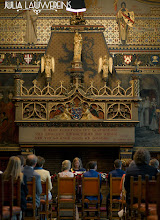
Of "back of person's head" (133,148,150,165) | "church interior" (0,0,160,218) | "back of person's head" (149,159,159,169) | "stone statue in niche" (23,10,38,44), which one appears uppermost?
"stone statue in niche" (23,10,38,44)

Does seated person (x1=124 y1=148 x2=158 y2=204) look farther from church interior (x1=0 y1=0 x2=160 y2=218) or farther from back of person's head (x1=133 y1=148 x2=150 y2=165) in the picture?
church interior (x1=0 y1=0 x2=160 y2=218)

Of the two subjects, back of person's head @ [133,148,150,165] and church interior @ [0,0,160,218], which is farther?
church interior @ [0,0,160,218]

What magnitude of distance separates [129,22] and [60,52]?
359 centimetres

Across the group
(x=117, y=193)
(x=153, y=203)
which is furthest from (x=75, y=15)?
(x=153, y=203)

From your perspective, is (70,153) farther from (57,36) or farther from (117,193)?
(117,193)

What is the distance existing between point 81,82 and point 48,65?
1368 mm

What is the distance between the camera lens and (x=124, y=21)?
20.6 metres

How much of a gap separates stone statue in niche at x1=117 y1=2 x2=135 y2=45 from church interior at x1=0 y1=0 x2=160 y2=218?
41 mm

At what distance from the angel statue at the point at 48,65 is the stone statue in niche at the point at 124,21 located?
11.8ft

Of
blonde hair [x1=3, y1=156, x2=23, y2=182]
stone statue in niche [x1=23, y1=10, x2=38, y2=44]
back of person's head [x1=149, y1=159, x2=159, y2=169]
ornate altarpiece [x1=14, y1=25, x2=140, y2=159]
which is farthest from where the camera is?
stone statue in niche [x1=23, y1=10, x2=38, y2=44]

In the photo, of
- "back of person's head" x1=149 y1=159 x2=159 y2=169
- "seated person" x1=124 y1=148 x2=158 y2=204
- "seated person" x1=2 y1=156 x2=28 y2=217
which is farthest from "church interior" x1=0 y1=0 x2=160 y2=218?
"seated person" x1=2 y1=156 x2=28 y2=217

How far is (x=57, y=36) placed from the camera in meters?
19.0

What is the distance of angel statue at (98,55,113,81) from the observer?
18333 millimetres

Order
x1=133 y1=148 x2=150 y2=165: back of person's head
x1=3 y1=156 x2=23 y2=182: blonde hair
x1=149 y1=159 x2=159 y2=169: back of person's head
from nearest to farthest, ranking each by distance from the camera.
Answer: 1. x1=3 y1=156 x2=23 y2=182: blonde hair
2. x1=133 y1=148 x2=150 y2=165: back of person's head
3. x1=149 y1=159 x2=159 y2=169: back of person's head
